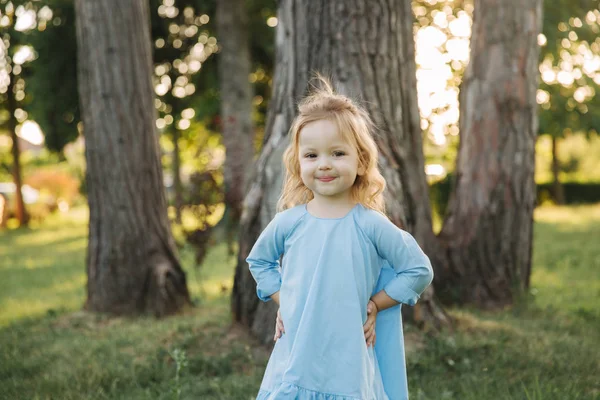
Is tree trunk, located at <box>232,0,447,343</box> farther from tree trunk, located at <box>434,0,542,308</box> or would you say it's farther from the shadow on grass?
tree trunk, located at <box>434,0,542,308</box>

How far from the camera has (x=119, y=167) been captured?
5953 millimetres

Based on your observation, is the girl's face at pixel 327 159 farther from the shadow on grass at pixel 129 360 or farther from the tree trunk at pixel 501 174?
the tree trunk at pixel 501 174

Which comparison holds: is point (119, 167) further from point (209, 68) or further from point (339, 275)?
point (209, 68)

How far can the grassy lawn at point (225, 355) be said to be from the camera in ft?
12.7

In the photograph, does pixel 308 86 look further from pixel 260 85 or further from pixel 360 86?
pixel 260 85

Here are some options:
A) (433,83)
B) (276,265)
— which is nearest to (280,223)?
(276,265)

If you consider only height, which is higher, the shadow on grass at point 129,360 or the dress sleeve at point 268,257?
the dress sleeve at point 268,257

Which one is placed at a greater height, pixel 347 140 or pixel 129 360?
pixel 347 140

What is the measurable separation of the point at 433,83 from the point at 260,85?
267 inches

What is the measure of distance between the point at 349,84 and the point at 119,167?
2.60m

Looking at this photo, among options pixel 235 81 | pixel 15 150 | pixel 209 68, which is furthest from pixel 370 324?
pixel 15 150

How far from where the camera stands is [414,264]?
8.25 ft

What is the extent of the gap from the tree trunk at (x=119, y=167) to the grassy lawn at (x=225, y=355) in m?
0.32

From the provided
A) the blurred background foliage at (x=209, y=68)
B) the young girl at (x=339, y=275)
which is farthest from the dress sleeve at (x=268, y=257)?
the blurred background foliage at (x=209, y=68)
